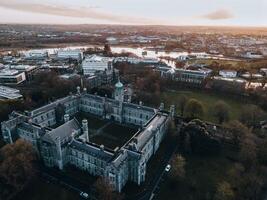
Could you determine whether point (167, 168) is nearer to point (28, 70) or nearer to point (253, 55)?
point (28, 70)

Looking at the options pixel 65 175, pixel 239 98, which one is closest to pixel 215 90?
pixel 239 98

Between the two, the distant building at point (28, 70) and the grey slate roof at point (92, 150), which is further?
the distant building at point (28, 70)

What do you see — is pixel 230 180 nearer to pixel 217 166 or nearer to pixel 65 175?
pixel 217 166

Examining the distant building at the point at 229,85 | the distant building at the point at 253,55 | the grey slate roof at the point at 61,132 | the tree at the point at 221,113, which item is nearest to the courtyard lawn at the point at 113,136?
the grey slate roof at the point at 61,132

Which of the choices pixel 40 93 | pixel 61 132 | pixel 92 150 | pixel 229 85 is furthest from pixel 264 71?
pixel 61 132

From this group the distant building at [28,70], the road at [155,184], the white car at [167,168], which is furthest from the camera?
the distant building at [28,70]

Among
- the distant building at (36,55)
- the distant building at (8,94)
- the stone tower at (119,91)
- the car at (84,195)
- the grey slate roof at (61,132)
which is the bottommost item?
the car at (84,195)

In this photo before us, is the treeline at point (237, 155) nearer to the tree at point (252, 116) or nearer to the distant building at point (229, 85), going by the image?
the tree at point (252, 116)
